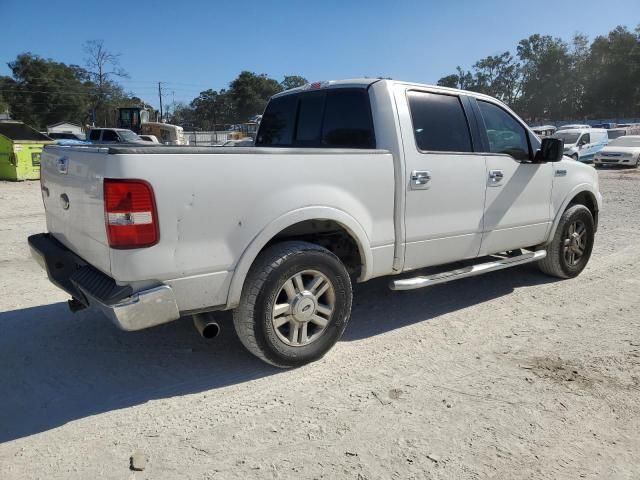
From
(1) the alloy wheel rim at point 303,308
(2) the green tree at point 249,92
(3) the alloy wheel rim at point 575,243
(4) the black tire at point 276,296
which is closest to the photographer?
(4) the black tire at point 276,296

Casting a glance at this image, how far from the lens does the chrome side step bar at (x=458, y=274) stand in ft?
12.9

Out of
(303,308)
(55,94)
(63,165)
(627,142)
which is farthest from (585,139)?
(55,94)

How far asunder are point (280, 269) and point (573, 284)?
3.83 metres

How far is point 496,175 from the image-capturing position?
4.52 metres

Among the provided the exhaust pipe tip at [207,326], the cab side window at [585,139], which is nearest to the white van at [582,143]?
the cab side window at [585,139]

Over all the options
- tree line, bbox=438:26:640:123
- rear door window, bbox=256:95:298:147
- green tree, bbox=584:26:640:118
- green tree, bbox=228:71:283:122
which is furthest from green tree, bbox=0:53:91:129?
green tree, bbox=584:26:640:118

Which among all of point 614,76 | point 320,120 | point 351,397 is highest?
point 614,76

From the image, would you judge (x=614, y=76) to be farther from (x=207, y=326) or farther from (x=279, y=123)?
(x=207, y=326)

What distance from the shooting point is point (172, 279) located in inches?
112

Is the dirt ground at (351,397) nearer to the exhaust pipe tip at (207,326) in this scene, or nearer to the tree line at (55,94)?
the exhaust pipe tip at (207,326)

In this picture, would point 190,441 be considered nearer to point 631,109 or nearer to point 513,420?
point 513,420

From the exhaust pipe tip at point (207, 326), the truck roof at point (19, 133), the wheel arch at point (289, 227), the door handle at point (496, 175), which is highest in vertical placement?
the truck roof at point (19, 133)

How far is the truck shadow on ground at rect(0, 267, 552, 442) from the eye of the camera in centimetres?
303

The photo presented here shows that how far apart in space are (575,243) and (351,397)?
377 cm
